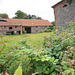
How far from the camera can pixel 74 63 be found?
4.42 ft

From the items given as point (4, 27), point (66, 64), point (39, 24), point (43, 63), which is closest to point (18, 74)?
point (43, 63)

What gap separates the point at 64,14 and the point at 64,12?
0.70 ft

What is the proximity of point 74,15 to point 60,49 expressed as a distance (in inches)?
268

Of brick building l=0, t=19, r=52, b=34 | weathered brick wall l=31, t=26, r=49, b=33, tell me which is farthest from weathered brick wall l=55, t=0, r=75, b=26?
weathered brick wall l=31, t=26, r=49, b=33

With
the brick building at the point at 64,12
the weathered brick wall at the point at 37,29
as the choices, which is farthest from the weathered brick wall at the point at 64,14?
the weathered brick wall at the point at 37,29

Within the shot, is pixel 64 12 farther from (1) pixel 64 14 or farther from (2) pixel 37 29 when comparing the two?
(2) pixel 37 29

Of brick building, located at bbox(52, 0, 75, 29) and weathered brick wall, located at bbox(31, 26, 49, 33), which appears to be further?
weathered brick wall, located at bbox(31, 26, 49, 33)

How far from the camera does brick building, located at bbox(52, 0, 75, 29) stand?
25.2 feet

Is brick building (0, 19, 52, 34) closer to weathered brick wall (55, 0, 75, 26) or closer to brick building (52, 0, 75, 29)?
brick building (52, 0, 75, 29)

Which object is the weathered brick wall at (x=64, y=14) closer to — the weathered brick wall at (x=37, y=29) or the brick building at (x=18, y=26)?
the brick building at (x=18, y=26)

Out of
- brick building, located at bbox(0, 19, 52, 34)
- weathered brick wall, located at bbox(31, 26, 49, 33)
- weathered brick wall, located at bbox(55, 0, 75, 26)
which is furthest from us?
weathered brick wall, located at bbox(31, 26, 49, 33)

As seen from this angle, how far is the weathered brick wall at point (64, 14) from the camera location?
7.68m

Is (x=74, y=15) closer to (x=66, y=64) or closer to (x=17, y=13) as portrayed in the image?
(x=66, y=64)

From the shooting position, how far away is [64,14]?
8.55m
